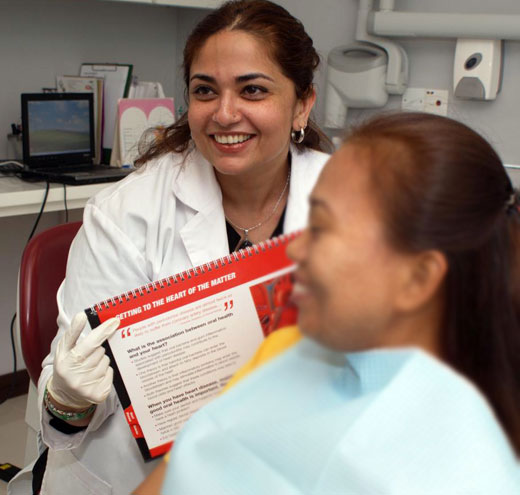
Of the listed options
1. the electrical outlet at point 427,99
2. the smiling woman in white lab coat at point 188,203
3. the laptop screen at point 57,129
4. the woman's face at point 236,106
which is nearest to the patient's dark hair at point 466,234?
the smiling woman in white lab coat at point 188,203

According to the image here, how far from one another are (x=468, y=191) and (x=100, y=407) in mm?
668

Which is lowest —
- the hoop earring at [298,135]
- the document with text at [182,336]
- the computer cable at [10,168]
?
the computer cable at [10,168]

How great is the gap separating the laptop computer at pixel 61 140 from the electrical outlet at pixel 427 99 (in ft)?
2.92

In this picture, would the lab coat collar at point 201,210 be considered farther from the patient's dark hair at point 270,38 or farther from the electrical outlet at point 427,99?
the electrical outlet at point 427,99

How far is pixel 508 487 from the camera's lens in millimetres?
414

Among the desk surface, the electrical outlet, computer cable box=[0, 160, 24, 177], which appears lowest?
the desk surface

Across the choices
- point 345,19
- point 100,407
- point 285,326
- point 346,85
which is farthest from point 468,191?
point 345,19

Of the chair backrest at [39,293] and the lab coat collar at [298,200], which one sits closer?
the lab coat collar at [298,200]

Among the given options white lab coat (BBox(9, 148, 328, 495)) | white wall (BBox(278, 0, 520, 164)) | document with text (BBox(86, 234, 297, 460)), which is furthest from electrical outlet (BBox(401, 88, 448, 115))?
document with text (BBox(86, 234, 297, 460))

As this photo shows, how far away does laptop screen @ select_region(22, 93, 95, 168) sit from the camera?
79.7 inches

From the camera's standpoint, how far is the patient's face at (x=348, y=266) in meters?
0.38

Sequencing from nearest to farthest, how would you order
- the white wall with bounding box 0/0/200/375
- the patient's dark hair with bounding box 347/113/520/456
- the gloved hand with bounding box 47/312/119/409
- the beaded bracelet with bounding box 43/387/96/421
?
the patient's dark hair with bounding box 347/113/520/456 → the gloved hand with bounding box 47/312/119/409 → the beaded bracelet with bounding box 43/387/96/421 → the white wall with bounding box 0/0/200/375

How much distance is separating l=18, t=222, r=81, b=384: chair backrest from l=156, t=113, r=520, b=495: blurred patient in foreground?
0.86m

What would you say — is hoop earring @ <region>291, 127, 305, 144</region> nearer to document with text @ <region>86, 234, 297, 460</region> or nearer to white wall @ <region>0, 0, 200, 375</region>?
document with text @ <region>86, 234, 297, 460</region>
